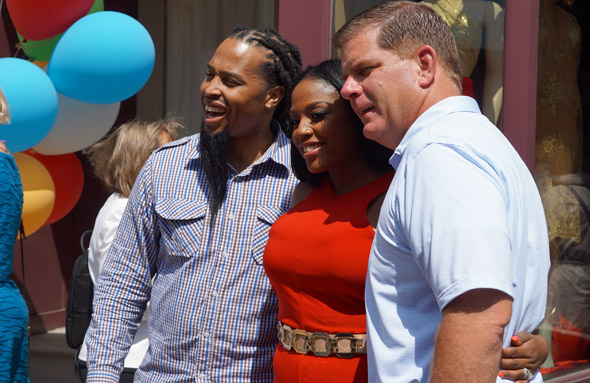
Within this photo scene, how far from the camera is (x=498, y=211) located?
3.69 feet

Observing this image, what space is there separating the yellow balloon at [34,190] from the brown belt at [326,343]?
7.00 feet

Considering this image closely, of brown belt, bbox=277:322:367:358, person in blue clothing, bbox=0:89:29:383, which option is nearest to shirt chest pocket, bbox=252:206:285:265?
brown belt, bbox=277:322:367:358

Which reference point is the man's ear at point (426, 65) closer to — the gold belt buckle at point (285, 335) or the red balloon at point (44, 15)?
the gold belt buckle at point (285, 335)

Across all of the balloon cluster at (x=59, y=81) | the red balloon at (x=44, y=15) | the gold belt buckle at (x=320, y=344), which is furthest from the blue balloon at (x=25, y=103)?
the gold belt buckle at (x=320, y=344)

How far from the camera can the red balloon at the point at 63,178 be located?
388cm

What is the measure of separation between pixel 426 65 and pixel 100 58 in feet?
7.90

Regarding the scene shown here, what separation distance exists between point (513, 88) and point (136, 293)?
1985mm

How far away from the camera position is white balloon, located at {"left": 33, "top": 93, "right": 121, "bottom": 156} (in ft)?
12.3

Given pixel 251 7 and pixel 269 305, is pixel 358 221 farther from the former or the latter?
pixel 251 7

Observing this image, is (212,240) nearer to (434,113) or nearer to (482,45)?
(434,113)

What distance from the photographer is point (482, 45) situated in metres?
3.38

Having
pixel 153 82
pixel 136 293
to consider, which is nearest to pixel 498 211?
pixel 136 293

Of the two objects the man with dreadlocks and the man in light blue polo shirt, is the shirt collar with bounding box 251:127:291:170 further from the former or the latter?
the man in light blue polo shirt

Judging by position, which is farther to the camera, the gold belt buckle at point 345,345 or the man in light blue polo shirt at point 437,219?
the gold belt buckle at point 345,345
